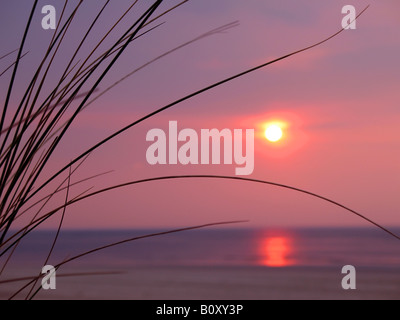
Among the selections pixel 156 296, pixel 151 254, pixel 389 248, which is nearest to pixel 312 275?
pixel 156 296

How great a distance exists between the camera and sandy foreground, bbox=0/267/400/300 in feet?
22.9

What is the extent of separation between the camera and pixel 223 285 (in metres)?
8.05

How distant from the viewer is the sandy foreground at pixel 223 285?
698 centimetres

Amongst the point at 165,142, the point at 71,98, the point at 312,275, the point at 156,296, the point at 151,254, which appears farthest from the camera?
the point at 151,254

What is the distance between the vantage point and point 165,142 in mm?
1724
